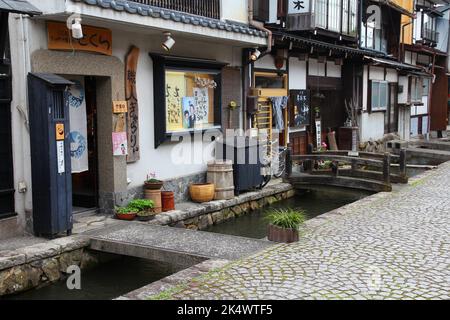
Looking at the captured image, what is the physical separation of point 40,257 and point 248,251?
10.6ft

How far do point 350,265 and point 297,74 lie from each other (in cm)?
1153

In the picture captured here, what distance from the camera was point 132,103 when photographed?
10969 millimetres

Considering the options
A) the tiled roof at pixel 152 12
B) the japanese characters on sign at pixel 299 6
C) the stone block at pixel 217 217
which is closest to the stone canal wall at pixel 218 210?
the stone block at pixel 217 217

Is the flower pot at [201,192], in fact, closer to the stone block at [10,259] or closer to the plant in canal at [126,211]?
the plant in canal at [126,211]

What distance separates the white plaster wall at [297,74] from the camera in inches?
687

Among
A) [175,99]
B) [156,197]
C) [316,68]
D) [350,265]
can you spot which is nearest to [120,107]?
[175,99]

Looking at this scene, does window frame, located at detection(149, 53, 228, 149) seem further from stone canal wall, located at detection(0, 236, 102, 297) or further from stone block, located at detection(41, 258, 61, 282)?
stone block, located at detection(41, 258, 61, 282)

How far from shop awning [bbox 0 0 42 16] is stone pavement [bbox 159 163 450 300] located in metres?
4.70

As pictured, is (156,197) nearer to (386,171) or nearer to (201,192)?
(201,192)

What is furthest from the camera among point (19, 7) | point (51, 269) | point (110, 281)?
point (110, 281)

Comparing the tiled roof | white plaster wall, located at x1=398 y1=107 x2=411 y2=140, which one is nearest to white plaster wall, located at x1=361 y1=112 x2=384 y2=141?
white plaster wall, located at x1=398 y1=107 x2=411 y2=140

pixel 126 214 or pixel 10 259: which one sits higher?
pixel 126 214

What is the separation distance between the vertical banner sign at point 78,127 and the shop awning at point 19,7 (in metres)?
2.38

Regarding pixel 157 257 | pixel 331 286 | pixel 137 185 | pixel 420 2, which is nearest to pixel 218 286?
pixel 331 286
